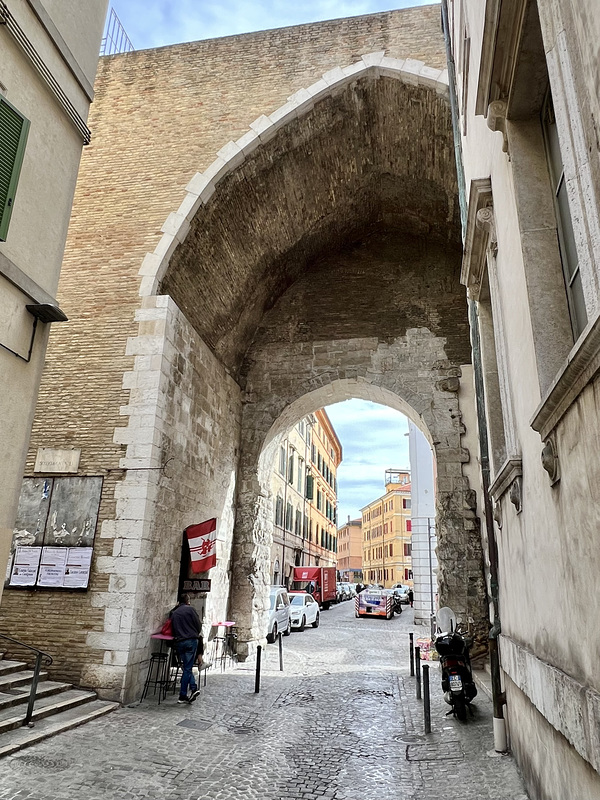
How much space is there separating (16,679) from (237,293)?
7.71m

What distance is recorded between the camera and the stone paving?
4.64 metres

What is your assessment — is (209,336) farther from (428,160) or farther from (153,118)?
(428,160)

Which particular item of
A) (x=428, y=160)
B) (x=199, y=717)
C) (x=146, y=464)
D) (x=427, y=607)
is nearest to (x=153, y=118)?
(x=428, y=160)

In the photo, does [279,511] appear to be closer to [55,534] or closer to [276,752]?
[55,534]

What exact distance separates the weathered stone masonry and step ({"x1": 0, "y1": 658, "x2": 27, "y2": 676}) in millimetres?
359

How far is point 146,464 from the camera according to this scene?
335 inches

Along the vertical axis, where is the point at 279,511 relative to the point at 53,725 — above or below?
above

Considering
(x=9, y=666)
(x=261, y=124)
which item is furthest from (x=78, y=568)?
(x=261, y=124)

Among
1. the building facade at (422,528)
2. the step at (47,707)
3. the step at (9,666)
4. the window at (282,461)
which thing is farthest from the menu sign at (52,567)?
the window at (282,461)

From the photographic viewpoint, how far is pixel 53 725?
6.19 metres

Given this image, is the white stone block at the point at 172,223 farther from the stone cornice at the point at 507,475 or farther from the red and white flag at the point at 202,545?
the stone cornice at the point at 507,475

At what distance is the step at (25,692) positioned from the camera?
21.1ft

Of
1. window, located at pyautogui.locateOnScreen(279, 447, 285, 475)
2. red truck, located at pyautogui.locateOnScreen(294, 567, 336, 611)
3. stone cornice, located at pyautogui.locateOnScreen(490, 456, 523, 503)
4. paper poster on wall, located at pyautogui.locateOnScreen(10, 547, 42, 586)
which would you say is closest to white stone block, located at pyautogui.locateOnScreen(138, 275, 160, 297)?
paper poster on wall, located at pyautogui.locateOnScreen(10, 547, 42, 586)

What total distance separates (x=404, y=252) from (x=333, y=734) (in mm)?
10502
